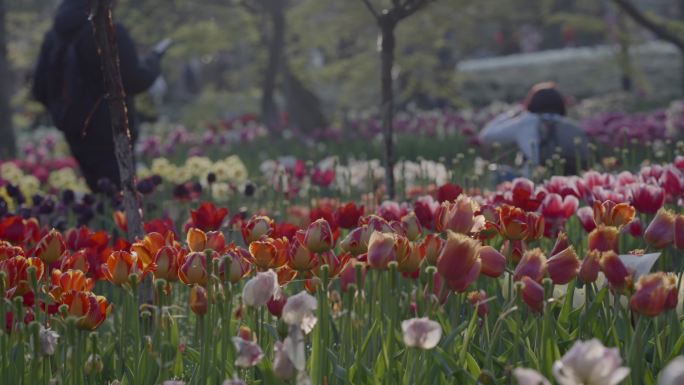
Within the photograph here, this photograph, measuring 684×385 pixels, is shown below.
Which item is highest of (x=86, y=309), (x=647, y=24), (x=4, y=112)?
(x=647, y=24)

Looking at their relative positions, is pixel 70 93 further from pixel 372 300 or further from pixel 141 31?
pixel 141 31

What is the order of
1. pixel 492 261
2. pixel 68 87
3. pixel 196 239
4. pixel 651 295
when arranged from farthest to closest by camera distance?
pixel 68 87, pixel 196 239, pixel 492 261, pixel 651 295

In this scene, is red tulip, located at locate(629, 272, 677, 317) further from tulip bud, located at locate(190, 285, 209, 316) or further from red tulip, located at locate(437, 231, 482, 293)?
tulip bud, located at locate(190, 285, 209, 316)

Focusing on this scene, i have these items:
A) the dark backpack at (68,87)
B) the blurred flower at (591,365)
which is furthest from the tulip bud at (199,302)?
the dark backpack at (68,87)

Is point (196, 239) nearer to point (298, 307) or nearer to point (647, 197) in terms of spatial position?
point (298, 307)

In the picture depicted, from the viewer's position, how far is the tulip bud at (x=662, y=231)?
9.25ft

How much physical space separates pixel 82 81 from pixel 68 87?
0.36 ft

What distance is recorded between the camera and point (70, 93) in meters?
7.66

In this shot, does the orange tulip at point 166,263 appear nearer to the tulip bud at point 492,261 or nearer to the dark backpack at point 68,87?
the tulip bud at point 492,261

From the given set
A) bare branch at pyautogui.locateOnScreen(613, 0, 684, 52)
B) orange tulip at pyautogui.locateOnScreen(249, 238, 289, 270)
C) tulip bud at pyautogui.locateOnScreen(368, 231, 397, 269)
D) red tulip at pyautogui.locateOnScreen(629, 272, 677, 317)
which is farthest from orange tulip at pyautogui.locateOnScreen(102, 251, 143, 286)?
bare branch at pyautogui.locateOnScreen(613, 0, 684, 52)

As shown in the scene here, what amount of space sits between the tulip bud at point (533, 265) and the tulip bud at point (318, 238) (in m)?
0.54

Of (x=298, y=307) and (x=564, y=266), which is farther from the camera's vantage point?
(x=564, y=266)

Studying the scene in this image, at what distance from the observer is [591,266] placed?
99.1 inches

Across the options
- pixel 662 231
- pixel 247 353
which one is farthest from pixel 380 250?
pixel 662 231
